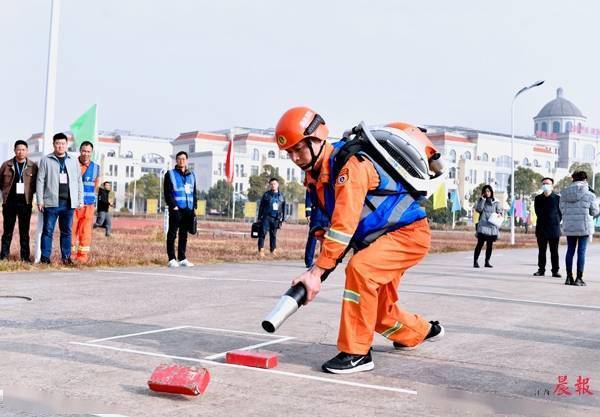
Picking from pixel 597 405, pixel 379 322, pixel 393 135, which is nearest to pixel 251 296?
pixel 379 322

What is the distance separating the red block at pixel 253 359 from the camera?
5.29m

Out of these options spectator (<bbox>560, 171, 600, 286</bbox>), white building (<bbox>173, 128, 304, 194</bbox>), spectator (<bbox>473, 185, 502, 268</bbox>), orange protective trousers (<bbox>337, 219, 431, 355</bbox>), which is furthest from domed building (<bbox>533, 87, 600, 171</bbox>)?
orange protective trousers (<bbox>337, 219, 431, 355</bbox>)

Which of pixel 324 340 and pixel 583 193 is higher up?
pixel 583 193

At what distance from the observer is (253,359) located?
17.5 feet

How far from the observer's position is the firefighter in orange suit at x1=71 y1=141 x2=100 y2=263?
13648 mm

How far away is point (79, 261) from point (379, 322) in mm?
8687

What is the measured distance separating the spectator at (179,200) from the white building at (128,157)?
121721mm

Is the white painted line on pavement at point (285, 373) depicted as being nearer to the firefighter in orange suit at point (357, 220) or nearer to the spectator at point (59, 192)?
the firefighter in orange suit at point (357, 220)

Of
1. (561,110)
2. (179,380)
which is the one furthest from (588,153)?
(179,380)

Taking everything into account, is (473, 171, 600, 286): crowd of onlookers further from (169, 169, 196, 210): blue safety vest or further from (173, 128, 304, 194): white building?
(173, 128, 304, 194): white building

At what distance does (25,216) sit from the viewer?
13.1 metres

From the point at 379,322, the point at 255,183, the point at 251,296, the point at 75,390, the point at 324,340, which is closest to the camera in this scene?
the point at 75,390

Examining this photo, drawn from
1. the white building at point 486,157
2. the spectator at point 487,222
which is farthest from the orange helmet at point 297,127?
the white building at point 486,157

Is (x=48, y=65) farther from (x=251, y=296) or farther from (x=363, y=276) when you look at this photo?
(x=363, y=276)
